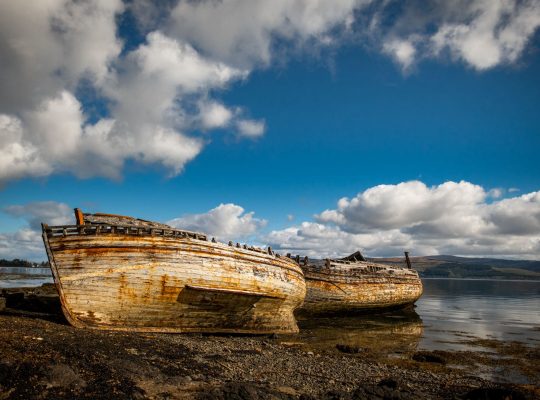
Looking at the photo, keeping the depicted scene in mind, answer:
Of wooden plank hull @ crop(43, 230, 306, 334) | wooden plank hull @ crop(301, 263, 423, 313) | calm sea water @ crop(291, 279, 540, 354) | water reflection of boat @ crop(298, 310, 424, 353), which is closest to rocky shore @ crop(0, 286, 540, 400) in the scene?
wooden plank hull @ crop(43, 230, 306, 334)

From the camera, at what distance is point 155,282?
13.7 meters

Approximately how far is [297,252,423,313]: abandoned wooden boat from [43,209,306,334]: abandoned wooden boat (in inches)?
354

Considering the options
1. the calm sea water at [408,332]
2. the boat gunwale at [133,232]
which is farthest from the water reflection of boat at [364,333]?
the boat gunwale at [133,232]

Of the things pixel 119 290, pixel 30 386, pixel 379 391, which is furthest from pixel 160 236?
pixel 379 391

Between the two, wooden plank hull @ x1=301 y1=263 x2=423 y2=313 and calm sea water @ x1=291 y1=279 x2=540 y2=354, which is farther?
wooden plank hull @ x1=301 y1=263 x2=423 y2=313

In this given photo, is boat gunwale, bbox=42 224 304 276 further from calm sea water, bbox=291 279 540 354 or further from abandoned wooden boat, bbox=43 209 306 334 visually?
calm sea water, bbox=291 279 540 354

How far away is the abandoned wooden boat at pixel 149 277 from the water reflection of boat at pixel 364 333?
14.5ft

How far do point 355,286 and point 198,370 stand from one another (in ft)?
65.5

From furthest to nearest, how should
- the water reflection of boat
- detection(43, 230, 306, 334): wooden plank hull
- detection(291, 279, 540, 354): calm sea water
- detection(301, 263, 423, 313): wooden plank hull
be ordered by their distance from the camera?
detection(301, 263, 423, 313): wooden plank hull, detection(291, 279, 540, 354): calm sea water, the water reflection of boat, detection(43, 230, 306, 334): wooden plank hull

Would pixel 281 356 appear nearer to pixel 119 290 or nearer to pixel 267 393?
pixel 267 393

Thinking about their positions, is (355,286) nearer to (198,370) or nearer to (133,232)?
(133,232)

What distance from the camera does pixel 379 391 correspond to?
8.59 metres

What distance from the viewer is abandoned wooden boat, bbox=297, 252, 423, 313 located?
2495cm

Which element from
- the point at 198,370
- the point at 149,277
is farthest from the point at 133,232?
the point at 198,370
